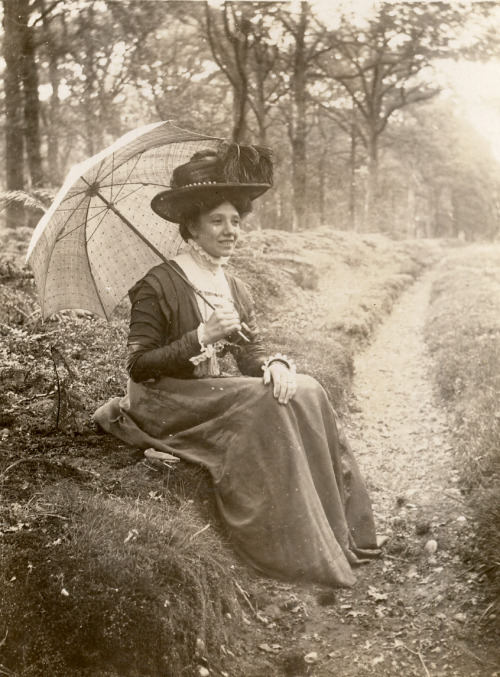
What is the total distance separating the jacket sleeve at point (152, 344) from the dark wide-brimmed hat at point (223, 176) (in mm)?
550

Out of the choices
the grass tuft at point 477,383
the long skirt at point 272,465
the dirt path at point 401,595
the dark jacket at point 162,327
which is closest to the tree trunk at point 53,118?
the dark jacket at point 162,327

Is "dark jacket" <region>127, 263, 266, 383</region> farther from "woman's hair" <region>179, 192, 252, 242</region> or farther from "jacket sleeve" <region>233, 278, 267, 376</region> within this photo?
"woman's hair" <region>179, 192, 252, 242</region>

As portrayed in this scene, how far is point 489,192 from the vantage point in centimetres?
838

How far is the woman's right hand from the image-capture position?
302 cm

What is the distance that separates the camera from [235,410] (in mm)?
3057

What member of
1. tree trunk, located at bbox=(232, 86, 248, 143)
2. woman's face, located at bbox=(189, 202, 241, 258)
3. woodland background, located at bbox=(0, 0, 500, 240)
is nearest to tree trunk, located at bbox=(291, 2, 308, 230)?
woodland background, located at bbox=(0, 0, 500, 240)

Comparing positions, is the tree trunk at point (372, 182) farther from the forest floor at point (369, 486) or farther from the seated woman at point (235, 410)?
the seated woman at point (235, 410)

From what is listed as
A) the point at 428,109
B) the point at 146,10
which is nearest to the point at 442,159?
the point at 428,109

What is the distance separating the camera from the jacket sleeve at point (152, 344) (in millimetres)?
3121

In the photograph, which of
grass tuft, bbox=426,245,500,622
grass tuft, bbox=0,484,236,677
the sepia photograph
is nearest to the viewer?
grass tuft, bbox=0,484,236,677

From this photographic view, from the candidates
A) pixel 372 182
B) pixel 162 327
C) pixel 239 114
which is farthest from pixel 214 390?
pixel 372 182

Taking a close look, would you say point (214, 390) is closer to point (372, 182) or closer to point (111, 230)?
point (111, 230)

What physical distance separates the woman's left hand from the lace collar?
76 cm

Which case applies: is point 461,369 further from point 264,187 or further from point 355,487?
point 264,187
